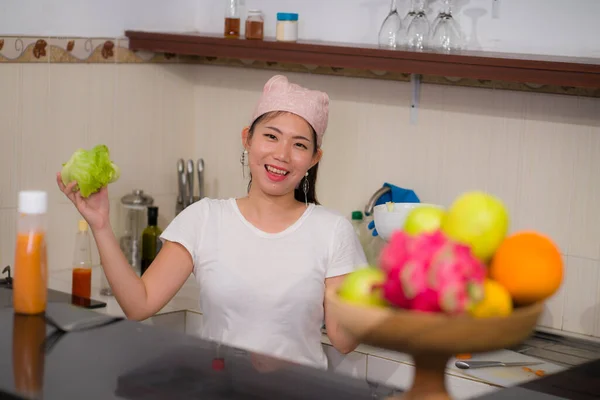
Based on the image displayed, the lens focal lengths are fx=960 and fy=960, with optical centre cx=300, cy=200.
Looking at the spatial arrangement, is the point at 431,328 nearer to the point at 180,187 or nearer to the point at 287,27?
the point at 287,27

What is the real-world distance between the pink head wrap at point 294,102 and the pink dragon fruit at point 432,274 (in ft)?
4.13

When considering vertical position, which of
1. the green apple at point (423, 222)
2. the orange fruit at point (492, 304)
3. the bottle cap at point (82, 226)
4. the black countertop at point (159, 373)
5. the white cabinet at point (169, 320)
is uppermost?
the green apple at point (423, 222)

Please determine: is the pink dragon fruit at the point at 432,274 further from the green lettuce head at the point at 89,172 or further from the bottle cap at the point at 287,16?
the bottle cap at the point at 287,16

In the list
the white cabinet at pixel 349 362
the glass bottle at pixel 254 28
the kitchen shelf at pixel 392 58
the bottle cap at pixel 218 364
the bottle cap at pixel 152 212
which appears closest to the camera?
the bottle cap at pixel 218 364

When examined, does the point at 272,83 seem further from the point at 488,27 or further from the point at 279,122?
the point at 488,27

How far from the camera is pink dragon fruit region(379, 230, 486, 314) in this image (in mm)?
1007

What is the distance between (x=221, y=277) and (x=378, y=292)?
122cm

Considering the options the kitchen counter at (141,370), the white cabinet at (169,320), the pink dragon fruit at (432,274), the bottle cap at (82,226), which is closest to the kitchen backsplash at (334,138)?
the bottle cap at (82,226)

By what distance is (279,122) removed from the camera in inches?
89.7

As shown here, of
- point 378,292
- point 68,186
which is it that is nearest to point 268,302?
point 68,186

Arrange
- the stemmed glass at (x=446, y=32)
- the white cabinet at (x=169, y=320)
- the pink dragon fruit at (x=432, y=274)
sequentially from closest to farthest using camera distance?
the pink dragon fruit at (x=432, y=274), the stemmed glass at (x=446, y=32), the white cabinet at (x=169, y=320)

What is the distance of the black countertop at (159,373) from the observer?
4.51ft

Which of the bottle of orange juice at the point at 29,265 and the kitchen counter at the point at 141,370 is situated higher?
the bottle of orange juice at the point at 29,265

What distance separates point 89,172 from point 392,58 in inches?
51.3
